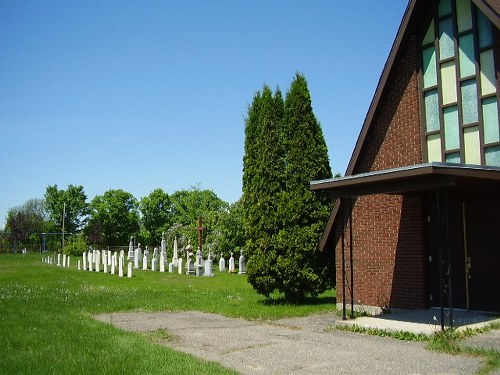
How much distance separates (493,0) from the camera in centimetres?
1240

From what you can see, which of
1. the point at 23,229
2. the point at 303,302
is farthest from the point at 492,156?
the point at 23,229

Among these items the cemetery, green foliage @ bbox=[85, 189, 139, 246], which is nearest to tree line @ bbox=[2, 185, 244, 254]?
green foliage @ bbox=[85, 189, 139, 246]

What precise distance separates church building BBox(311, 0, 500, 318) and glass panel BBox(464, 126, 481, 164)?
2cm

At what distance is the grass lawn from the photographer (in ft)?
24.4

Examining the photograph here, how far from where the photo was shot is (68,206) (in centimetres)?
9025

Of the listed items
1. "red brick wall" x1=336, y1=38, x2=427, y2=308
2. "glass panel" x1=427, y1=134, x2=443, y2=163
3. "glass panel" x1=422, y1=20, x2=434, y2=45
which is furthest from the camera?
"glass panel" x1=422, y1=20, x2=434, y2=45

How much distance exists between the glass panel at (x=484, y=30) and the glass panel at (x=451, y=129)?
1.56m

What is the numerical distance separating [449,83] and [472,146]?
169 cm

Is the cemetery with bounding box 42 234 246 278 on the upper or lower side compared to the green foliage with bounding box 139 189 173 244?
lower

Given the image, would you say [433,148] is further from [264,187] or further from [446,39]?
[264,187]

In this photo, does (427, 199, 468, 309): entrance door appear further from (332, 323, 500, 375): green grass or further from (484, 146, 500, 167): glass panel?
(332, 323, 500, 375): green grass

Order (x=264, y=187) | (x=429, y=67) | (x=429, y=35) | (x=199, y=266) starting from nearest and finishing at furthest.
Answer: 1. (x=429, y=67)
2. (x=429, y=35)
3. (x=264, y=187)
4. (x=199, y=266)

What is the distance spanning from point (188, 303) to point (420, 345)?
28.6 ft

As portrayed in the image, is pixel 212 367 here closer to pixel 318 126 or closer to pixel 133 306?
pixel 133 306
